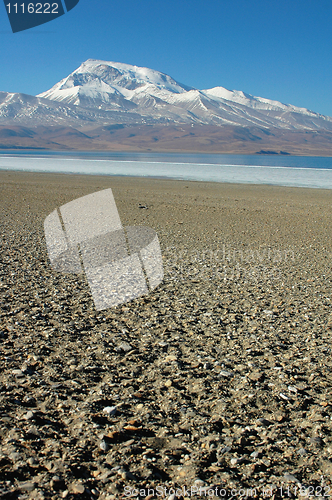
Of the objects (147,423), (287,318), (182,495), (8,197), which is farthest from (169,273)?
(8,197)

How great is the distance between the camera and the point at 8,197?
52.5ft

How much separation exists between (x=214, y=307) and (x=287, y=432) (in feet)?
8.07

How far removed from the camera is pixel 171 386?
3191 mm

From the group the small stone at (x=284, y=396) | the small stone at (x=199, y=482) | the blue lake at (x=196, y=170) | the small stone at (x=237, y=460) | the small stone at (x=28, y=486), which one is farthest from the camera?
the blue lake at (x=196, y=170)

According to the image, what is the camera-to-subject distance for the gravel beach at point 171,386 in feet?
7.28

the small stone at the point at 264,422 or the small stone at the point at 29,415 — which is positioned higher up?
the small stone at the point at 29,415

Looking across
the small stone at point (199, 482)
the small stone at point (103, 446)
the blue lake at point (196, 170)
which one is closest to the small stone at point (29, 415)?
the small stone at point (103, 446)

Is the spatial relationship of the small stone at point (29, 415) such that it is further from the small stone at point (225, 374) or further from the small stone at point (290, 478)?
the small stone at point (290, 478)

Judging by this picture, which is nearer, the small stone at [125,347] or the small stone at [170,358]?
the small stone at [170,358]

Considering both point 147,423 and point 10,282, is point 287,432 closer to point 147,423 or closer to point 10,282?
point 147,423

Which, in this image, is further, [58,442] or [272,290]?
[272,290]

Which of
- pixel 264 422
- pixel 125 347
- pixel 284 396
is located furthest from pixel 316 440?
pixel 125 347

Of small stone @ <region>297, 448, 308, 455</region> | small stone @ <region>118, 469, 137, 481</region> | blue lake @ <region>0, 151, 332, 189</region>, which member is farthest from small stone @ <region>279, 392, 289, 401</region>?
blue lake @ <region>0, 151, 332, 189</region>

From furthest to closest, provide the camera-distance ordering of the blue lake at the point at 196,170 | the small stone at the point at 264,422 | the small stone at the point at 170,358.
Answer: the blue lake at the point at 196,170
the small stone at the point at 170,358
the small stone at the point at 264,422
